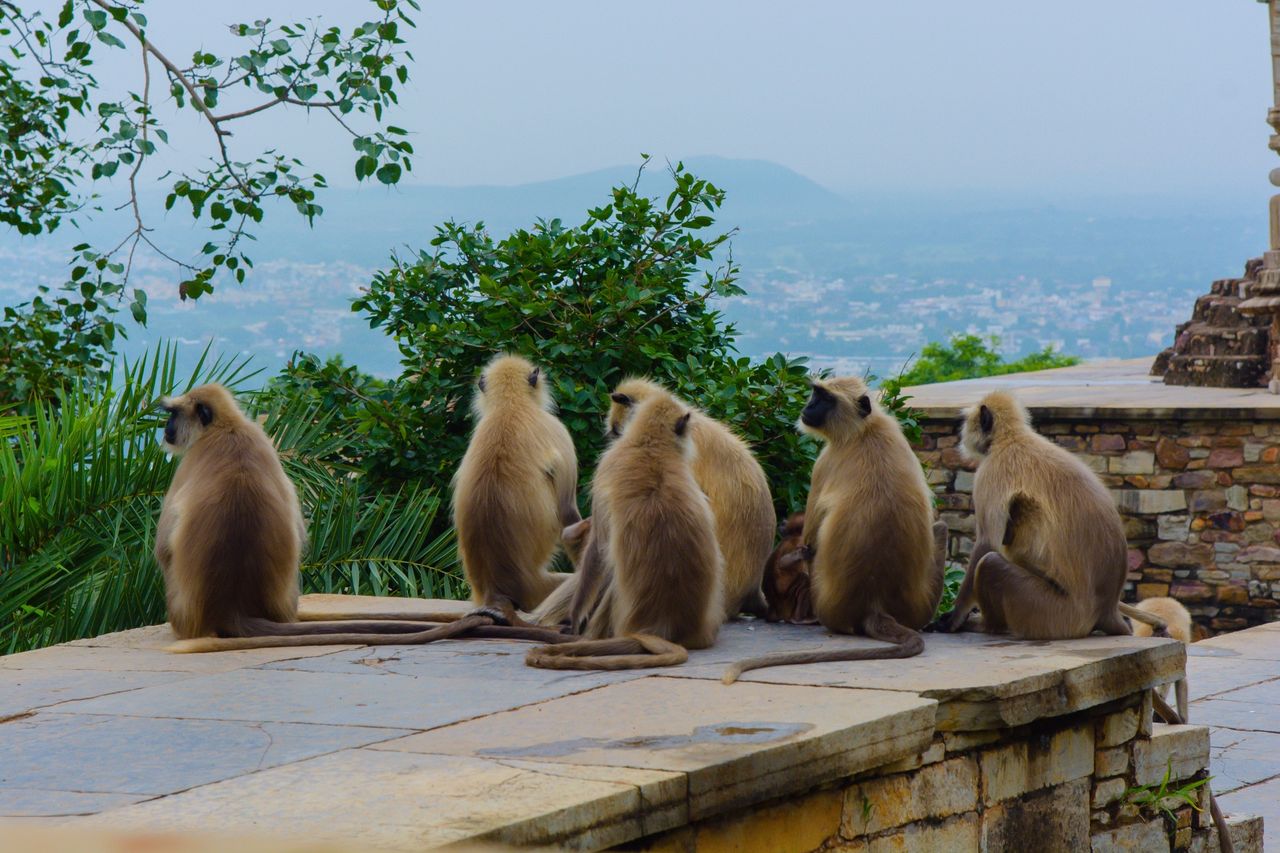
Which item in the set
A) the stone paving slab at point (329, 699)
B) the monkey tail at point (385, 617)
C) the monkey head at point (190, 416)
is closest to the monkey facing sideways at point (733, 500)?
the monkey tail at point (385, 617)

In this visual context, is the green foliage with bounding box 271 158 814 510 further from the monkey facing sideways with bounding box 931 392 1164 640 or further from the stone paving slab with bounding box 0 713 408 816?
the stone paving slab with bounding box 0 713 408 816

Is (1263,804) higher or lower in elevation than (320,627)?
lower

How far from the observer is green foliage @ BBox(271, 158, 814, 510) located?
652cm

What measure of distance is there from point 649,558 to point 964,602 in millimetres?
1214

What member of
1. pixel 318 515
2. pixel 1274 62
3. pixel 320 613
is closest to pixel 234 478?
pixel 320 613

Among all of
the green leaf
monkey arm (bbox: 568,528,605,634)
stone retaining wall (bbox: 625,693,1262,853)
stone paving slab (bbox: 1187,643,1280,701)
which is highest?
the green leaf

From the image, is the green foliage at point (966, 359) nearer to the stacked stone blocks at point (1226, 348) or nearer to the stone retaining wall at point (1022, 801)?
the stacked stone blocks at point (1226, 348)

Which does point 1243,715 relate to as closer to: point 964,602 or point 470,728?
point 964,602

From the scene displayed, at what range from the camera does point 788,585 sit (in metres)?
5.12

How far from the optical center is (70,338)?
7.61 meters

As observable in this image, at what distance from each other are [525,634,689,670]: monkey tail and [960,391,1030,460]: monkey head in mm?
1301

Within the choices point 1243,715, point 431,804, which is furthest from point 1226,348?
point 431,804

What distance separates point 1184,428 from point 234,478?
10138 mm

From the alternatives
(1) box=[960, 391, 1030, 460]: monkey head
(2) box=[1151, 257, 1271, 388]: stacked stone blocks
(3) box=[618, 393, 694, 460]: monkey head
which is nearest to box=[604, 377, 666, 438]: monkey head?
(3) box=[618, 393, 694, 460]: monkey head
